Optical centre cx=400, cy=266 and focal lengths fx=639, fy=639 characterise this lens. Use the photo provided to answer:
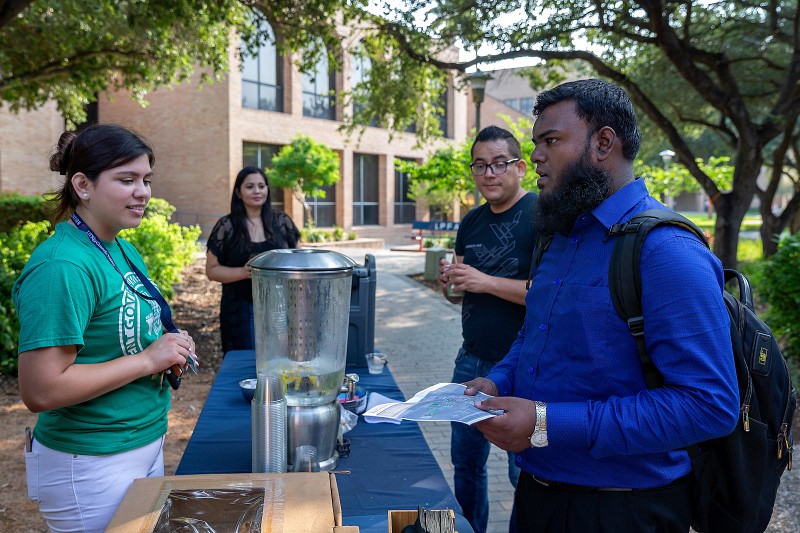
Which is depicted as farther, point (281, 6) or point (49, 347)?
point (281, 6)

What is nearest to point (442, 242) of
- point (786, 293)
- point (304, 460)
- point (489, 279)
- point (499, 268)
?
point (786, 293)

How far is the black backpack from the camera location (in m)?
1.61

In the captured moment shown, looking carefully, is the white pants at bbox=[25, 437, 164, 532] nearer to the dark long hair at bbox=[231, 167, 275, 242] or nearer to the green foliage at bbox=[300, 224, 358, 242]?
the dark long hair at bbox=[231, 167, 275, 242]

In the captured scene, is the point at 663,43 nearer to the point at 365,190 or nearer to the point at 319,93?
the point at 319,93

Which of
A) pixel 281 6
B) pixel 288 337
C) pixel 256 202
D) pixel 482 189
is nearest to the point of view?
pixel 288 337

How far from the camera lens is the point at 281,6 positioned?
9.66 metres

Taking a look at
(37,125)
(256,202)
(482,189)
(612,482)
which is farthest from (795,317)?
(37,125)

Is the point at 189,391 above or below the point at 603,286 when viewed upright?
below

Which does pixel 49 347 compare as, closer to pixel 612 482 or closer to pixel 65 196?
pixel 65 196

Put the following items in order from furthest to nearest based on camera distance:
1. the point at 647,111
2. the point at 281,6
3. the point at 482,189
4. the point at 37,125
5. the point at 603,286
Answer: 1. the point at 37,125
2. the point at 647,111
3. the point at 281,6
4. the point at 482,189
5. the point at 603,286

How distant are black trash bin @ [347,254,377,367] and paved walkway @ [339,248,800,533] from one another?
4.25 ft

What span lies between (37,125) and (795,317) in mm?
26002

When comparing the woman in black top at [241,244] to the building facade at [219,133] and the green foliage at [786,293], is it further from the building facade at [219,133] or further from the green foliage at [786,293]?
the building facade at [219,133]

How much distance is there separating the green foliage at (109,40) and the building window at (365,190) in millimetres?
19752
